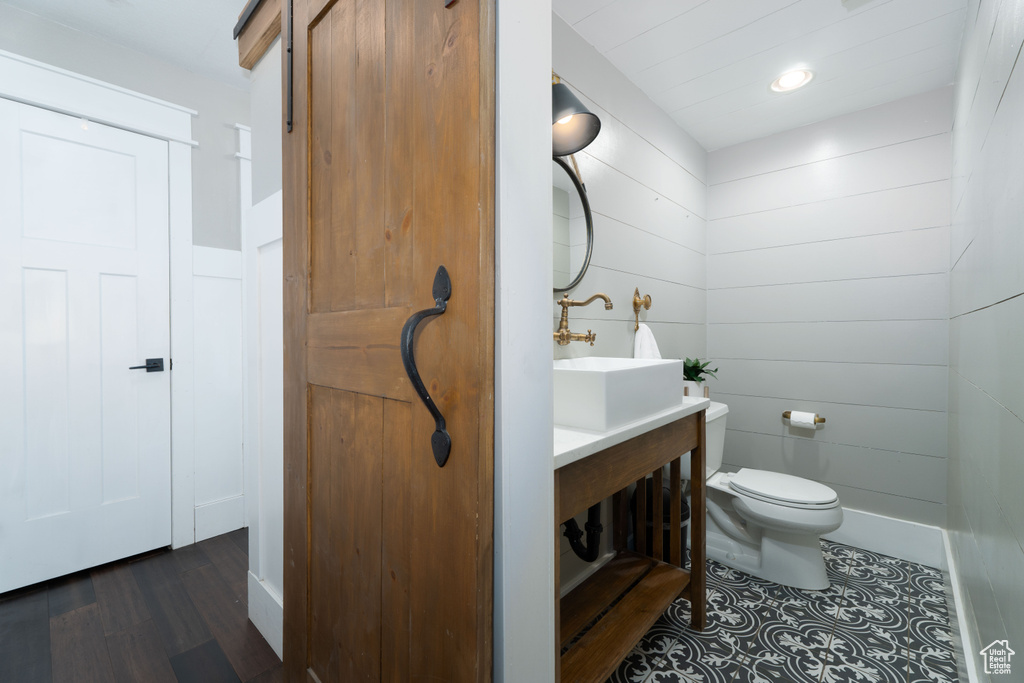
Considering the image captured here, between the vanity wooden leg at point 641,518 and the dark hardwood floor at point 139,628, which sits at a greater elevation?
the vanity wooden leg at point 641,518

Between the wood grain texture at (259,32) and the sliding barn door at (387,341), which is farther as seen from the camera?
the wood grain texture at (259,32)

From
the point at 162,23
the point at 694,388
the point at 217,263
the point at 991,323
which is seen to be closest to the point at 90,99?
the point at 162,23

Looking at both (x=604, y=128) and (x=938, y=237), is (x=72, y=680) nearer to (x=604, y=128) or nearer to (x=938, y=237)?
(x=604, y=128)

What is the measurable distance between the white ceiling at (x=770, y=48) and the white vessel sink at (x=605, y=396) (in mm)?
1312

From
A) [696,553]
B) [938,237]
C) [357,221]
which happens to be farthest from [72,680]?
[938,237]

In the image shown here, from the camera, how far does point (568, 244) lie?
1.56 metres

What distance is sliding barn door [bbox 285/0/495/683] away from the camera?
0.62 metres

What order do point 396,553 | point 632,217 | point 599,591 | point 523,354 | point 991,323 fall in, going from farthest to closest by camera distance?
point 632,217
point 599,591
point 991,323
point 396,553
point 523,354

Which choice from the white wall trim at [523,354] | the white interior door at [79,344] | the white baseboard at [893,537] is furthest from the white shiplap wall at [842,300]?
the white interior door at [79,344]

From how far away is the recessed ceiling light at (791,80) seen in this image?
189 centimetres

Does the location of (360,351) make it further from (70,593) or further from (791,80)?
(791,80)

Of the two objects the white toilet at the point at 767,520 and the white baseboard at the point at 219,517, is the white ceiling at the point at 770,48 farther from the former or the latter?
the white baseboard at the point at 219,517

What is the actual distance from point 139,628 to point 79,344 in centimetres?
118

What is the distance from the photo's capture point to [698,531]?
1.48m
